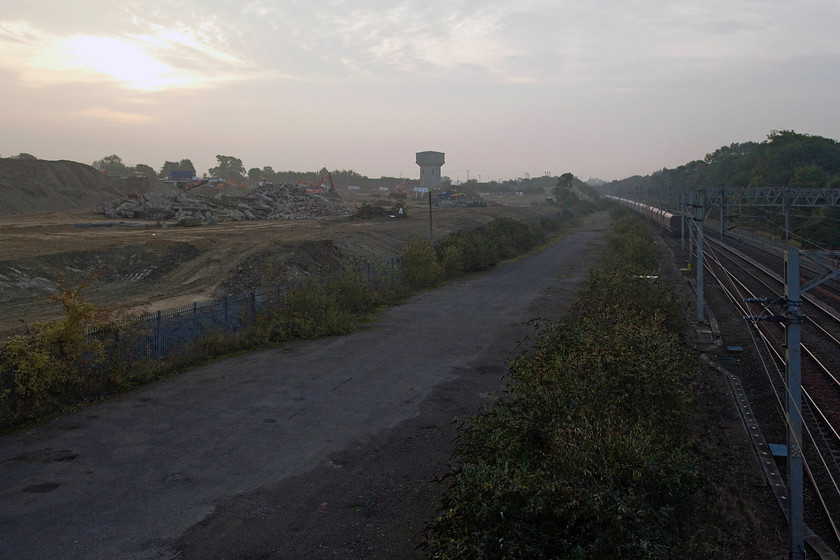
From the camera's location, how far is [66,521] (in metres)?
9.49

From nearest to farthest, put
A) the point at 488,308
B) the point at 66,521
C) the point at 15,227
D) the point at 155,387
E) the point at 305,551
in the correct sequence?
1. the point at 305,551
2. the point at 66,521
3. the point at 155,387
4. the point at 488,308
5. the point at 15,227

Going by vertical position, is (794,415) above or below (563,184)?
below

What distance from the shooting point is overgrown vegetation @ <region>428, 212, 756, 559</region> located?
5.93m

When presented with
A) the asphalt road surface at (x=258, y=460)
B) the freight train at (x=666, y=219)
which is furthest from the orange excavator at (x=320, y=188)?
the asphalt road surface at (x=258, y=460)

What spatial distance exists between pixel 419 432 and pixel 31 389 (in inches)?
350

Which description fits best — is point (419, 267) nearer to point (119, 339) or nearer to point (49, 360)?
point (119, 339)

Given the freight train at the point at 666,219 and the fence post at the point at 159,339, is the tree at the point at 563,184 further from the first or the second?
the fence post at the point at 159,339

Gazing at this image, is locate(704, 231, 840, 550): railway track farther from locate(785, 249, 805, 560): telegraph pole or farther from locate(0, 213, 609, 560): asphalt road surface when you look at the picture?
locate(0, 213, 609, 560): asphalt road surface

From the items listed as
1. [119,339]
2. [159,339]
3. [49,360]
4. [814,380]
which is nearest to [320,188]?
[159,339]

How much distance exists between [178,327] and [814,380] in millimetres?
18702

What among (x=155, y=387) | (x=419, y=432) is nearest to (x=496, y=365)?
(x=419, y=432)

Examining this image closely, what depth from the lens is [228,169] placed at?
632 ft

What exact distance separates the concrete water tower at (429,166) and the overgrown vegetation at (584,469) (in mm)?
134743

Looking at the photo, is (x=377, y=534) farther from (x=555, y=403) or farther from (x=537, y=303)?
(x=537, y=303)
